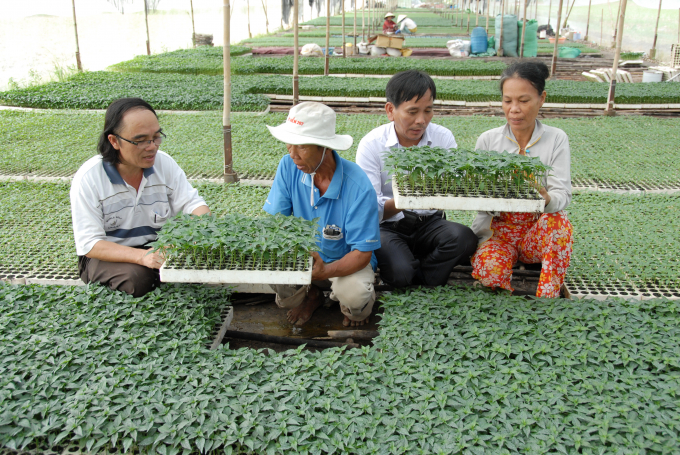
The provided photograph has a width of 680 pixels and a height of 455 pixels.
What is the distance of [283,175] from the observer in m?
2.81

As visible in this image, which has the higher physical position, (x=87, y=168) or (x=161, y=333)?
(x=87, y=168)

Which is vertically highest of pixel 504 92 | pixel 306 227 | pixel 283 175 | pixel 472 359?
pixel 504 92

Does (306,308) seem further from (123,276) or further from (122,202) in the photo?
(122,202)

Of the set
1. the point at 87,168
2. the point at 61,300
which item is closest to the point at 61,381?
the point at 61,300

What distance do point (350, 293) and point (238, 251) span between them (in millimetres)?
675

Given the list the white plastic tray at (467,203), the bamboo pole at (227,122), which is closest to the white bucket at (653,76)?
the bamboo pole at (227,122)

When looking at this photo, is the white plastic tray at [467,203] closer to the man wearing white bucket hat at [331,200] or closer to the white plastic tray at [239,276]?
the man wearing white bucket hat at [331,200]

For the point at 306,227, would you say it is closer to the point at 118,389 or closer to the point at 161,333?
the point at 161,333

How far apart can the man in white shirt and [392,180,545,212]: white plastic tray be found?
0.24m

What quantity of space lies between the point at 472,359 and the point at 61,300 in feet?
6.93

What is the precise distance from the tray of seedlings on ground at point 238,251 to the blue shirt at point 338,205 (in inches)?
7.8

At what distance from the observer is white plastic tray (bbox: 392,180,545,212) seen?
2594 mm

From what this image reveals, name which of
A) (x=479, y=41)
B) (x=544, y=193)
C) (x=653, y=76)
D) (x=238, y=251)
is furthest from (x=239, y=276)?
(x=479, y=41)

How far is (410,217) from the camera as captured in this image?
315 cm
